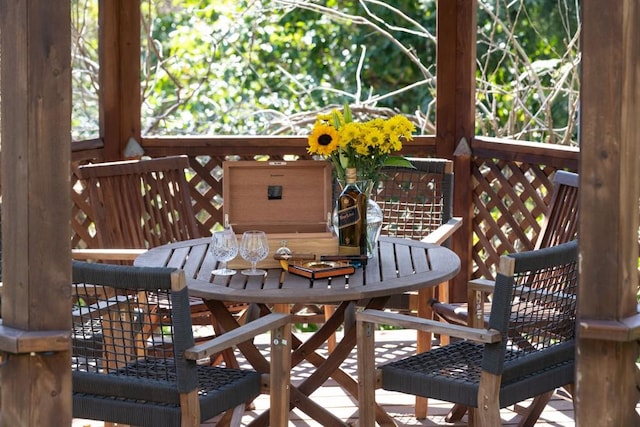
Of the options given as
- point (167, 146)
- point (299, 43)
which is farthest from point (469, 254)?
point (299, 43)

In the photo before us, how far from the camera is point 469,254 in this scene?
4.96 m

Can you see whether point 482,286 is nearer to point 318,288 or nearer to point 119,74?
point 318,288

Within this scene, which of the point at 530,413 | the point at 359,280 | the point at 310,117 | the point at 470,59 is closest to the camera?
→ the point at 359,280

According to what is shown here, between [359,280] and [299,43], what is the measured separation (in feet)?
18.9

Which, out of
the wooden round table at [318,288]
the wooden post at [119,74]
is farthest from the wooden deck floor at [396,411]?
the wooden post at [119,74]

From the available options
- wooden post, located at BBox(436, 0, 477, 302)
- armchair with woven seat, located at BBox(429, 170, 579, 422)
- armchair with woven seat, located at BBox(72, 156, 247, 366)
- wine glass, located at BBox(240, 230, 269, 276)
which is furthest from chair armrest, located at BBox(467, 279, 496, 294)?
wooden post, located at BBox(436, 0, 477, 302)

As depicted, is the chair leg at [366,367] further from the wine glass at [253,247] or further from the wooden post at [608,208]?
the wooden post at [608,208]

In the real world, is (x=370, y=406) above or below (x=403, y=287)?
below

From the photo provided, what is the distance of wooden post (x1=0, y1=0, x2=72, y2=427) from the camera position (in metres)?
2.18

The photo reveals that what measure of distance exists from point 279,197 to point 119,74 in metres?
1.85

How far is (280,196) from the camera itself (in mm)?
3307

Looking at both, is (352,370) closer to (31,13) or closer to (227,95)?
(31,13)

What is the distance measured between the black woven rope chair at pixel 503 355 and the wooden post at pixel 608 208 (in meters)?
0.27

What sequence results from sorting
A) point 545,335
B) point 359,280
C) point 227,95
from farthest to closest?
1. point 227,95
2. point 359,280
3. point 545,335
